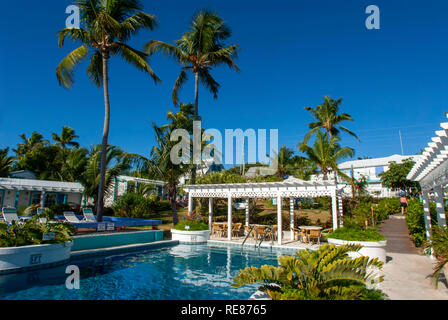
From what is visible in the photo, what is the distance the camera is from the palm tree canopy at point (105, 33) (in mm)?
13062

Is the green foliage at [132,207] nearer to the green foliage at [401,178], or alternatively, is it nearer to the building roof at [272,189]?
the building roof at [272,189]

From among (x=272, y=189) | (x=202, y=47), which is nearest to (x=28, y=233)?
(x=272, y=189)

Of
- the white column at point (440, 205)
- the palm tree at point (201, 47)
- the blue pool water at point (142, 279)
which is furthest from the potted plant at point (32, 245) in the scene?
the white column at point (440, 205)

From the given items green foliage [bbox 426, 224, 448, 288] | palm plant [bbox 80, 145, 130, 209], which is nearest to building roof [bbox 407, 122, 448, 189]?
green foliage [bbox 426, 224, 448, 288]

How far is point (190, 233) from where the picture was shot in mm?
13391

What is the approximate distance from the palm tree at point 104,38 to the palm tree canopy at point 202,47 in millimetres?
2867

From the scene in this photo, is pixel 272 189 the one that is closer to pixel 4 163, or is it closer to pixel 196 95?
pixel 196 95

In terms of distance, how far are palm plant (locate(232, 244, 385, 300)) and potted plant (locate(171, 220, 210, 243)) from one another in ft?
31.7

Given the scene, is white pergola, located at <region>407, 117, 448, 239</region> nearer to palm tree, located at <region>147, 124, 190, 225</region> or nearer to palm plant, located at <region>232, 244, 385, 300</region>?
palm plant, located at <region>232, 244, 385, 300</region>

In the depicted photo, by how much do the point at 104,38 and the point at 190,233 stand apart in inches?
438

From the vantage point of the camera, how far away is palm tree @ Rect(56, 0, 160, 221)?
516 inches

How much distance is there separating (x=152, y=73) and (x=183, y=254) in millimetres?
9616

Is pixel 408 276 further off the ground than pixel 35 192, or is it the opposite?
pixel 35 192

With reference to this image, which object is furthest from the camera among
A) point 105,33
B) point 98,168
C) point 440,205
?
point 98,168
